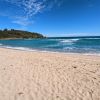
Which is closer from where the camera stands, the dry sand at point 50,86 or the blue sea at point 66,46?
the dry sand at point 50,86

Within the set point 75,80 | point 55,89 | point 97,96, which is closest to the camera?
point 97,96

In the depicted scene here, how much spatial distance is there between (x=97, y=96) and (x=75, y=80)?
145 cm

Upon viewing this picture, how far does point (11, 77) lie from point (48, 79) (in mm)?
1568

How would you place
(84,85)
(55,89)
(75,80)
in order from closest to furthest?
(55,89)
(84,85)
(75,80)

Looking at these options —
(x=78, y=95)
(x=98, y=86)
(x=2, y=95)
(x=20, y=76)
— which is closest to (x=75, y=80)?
(x=98, y=86)

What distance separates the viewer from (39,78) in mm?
6004

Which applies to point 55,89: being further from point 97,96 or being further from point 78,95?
point 97,96

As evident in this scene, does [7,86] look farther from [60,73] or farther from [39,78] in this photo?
[60,73]

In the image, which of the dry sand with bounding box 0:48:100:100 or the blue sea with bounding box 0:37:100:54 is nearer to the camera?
the dry sand with bounding box 0:48:100:100

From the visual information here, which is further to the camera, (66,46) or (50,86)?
(66,46)

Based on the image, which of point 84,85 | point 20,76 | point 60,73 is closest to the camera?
point 84,85

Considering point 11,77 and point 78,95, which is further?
point 11,77

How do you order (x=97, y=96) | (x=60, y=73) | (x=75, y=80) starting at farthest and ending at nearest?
(x=60, y=73)
(x=75, y=80)
(x=97, y=96)

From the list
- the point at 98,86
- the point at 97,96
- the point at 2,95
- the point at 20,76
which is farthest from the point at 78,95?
the point at 20,76
